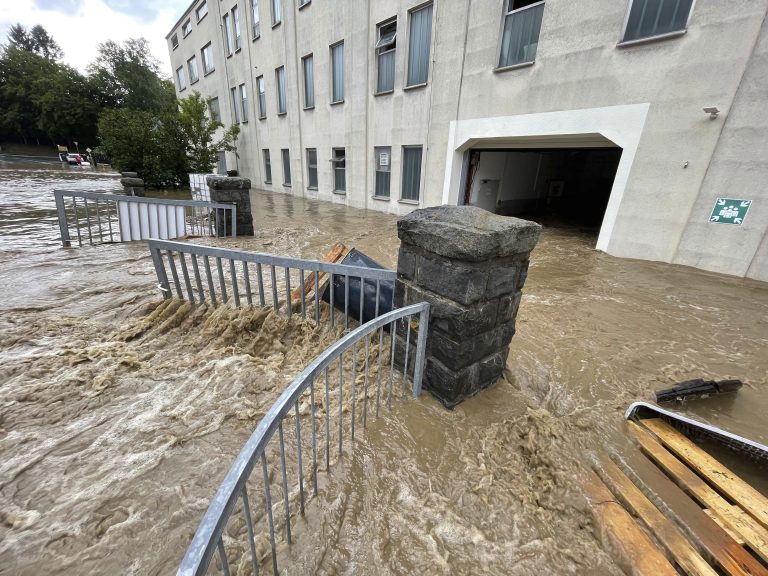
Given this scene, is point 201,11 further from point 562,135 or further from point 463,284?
point 463,284

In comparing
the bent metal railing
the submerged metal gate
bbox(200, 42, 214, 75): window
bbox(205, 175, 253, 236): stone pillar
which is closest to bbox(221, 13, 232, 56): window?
bbox(200, 42, 214, 75): window

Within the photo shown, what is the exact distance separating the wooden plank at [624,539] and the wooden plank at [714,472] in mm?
641

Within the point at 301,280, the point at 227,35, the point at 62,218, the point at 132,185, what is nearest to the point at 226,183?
the point at 62,218

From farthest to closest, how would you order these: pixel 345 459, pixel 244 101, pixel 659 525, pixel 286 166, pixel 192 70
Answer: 1. pixel 192 70
2. pixel 244 101
3. pixel 286 166
4. pixel 345 459
5. pixel 659 525

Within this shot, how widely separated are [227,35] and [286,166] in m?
9.06

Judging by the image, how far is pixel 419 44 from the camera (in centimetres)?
974

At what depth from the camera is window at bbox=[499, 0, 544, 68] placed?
282 inches

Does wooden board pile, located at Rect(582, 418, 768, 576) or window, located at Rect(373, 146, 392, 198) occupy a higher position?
window, located at Rect(373, 146, 392, 198)

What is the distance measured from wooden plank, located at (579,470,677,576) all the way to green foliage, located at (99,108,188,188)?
789 inches

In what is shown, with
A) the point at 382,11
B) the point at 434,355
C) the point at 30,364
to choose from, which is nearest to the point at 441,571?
the point at 434,355

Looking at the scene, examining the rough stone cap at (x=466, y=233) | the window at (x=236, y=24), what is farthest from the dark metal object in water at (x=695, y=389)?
the window at (x=236, y=24)

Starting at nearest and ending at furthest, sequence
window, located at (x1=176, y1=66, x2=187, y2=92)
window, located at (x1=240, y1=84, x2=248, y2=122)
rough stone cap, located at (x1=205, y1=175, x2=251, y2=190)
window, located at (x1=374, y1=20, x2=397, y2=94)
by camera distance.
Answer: rough stone cap, located at (x1=205, y1=175, x2=251, y2=190)
window, located at (x1=374, y1=20, x2=397, y2=94)
window, located at (x1=240, y1=84, x2=248, y2=122)
window, located at (x1=176, y1=66, x2=187, y2=92)

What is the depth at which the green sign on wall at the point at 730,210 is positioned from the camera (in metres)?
5.56

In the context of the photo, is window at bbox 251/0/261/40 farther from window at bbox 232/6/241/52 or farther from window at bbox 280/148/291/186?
window at bbox 280/148/291/186
